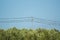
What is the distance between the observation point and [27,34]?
733 cm

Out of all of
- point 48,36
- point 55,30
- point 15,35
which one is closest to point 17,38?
point 15,35

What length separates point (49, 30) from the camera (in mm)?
7684

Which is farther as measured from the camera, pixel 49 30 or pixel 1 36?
pixel 49 30

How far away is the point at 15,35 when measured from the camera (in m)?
7.22

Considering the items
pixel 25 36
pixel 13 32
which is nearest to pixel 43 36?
pixel 25 36

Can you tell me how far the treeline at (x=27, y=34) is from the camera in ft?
23.5

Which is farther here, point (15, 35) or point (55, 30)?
point (55, 30)

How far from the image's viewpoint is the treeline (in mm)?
7160

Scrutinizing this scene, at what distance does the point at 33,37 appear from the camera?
730 centimetres

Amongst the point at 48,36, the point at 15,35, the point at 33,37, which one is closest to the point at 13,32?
the point at 15,35

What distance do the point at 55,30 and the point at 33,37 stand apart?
1.09 meters

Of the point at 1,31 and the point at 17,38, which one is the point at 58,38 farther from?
the point at 1,31

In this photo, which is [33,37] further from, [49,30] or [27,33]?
[49,30]

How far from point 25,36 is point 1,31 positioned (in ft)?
3.07
